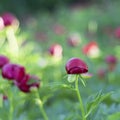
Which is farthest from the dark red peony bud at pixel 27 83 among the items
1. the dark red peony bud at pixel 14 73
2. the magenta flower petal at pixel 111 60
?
the magenta flower petal at pixel 111 60

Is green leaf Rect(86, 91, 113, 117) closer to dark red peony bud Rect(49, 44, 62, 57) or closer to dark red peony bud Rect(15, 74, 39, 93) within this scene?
dark red peony bud Rect(15, 74, 39, 93)

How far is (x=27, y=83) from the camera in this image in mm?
2061

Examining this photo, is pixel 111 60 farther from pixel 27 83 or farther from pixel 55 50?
pixel 27 83

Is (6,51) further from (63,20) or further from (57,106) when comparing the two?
(63,20)

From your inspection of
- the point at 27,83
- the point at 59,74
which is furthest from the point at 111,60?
the point at 27,83

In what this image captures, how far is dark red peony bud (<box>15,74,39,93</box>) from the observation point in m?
2.05

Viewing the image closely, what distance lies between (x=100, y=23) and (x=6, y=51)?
5.21 metres

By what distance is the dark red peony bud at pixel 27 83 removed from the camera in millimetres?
2049

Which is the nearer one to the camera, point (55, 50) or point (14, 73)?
point (14, 73)

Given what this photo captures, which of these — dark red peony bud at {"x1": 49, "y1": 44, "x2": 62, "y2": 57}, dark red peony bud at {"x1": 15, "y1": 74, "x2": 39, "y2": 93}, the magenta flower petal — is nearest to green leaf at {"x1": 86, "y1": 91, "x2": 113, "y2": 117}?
dark red peony bud at {"x1": 15, "y1": 74, "x2": 39, "y2": 93}

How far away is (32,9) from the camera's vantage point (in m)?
12.4

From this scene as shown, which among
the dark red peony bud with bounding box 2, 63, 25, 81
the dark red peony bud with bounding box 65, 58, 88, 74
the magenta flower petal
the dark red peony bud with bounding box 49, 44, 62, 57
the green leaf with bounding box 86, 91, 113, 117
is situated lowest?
the green leaf with bounding box 86, 91, 113, 117

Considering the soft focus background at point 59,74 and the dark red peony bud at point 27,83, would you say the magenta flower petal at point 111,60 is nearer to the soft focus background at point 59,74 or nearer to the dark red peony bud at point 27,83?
the soft focus background at point 59,74

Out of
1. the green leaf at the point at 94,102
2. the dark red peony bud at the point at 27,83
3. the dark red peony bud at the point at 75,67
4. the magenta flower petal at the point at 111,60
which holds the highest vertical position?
the magenta flower petal at the point at 111,60
